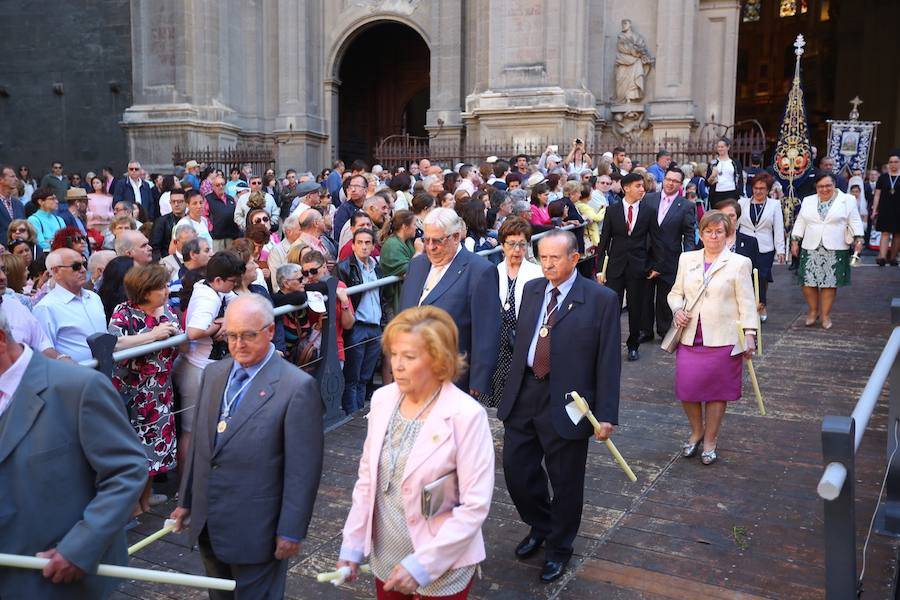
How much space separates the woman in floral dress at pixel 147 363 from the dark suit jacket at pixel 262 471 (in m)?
2.01

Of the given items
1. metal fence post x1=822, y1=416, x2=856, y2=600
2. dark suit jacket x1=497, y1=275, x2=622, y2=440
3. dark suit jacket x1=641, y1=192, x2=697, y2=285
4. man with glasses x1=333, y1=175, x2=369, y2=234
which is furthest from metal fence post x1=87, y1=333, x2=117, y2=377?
dark suit jacket x1=641, y1=192, x2=697, y2=285

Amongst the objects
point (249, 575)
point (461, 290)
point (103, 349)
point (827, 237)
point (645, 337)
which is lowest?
point (645, 337)

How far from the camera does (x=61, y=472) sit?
3031 mm

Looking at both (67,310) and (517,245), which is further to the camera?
(517,245)

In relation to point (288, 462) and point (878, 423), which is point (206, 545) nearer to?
point (288, 462)

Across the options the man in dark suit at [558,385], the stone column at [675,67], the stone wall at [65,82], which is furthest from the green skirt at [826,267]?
the stone wall at [65,82]

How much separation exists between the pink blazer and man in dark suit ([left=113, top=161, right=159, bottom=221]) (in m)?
11.9

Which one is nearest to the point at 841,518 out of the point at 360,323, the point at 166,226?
the point at 360,323

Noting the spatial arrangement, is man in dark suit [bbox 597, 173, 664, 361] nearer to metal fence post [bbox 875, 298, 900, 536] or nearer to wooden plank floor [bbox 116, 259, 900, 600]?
wooden plank floor [bbox 116, 259, 900, 600]

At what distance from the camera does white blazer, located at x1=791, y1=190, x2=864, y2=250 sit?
10.1 m

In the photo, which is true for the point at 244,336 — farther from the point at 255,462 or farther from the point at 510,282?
the point at 510,282

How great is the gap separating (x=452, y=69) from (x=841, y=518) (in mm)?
20553

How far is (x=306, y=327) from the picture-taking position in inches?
271

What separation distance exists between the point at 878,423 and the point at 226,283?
5.58m
